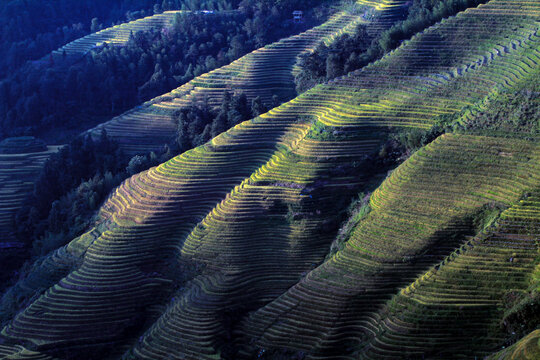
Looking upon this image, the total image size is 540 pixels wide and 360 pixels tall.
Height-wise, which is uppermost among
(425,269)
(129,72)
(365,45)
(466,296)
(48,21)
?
(48,21)

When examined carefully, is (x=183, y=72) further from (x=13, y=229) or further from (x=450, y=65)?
(x=450, y=65)

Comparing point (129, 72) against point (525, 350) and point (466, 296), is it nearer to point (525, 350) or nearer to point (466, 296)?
point (466, 296)

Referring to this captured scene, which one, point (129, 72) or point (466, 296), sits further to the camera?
point (129, 72)

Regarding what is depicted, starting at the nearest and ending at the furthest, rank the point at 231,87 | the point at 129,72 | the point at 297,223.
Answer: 1. the point at 297,223
2. the point at 231,87
3. the point at 129,72

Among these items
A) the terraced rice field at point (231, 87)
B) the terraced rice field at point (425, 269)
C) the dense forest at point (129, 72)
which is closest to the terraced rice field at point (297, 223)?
the terraced rice field at point (425, 269)

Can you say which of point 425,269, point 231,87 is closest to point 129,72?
point 231,87

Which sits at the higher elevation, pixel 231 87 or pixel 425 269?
pixel 231 87

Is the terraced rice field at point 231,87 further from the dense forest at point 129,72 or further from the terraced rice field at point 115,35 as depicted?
the terraced rice field at point 115,35

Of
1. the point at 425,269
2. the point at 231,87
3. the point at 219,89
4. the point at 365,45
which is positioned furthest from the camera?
the point at 219,89
